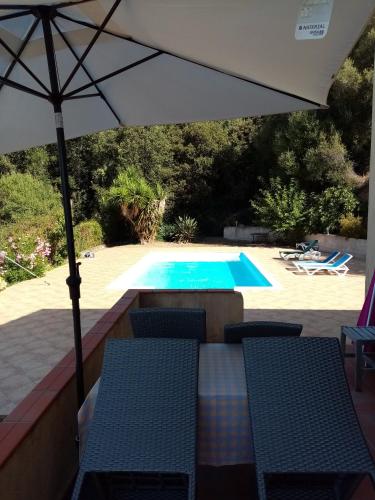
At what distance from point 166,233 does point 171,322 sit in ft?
55.4

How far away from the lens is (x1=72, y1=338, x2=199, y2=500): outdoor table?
1806mm

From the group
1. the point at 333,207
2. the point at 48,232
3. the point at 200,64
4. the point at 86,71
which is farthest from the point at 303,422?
the point at 333,207

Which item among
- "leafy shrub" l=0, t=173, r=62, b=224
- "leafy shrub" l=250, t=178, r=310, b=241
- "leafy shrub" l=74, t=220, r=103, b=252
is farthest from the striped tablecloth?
"leafy shrub" l=0, t=173, r=62, b=224

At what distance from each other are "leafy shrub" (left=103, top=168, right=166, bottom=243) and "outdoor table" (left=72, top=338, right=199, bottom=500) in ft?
51.7

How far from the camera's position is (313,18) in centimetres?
197

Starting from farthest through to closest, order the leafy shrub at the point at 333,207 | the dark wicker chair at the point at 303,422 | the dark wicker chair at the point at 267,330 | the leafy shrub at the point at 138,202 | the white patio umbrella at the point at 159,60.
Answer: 1. the leafy shrub at the point at 138,202
2. the leafy shrub at the point at 333,207
3. the dark wicker chair at the point at 267,330
4. the white patio umbrella at the point at 159,60
5. the dark wicker chair at the point at 303,422

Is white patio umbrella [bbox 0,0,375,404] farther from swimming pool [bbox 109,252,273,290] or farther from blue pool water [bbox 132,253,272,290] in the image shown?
blue pool water [bbox 132,253,272,290]

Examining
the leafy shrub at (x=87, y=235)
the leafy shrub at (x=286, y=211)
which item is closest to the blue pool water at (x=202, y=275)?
the leafy shrub at (x=87, y=235)

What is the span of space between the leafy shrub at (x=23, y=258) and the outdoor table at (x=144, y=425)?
797 cm

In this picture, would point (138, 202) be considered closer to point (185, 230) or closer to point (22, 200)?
point (185, 230)

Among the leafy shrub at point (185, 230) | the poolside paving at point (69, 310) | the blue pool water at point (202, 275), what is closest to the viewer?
the poolside paving at point (69, 310)

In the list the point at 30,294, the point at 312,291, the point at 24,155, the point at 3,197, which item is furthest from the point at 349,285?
the point at 24,155

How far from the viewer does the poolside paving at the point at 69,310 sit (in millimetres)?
4656

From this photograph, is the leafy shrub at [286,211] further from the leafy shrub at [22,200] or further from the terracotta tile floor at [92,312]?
the leafy shrub at [22,200]
